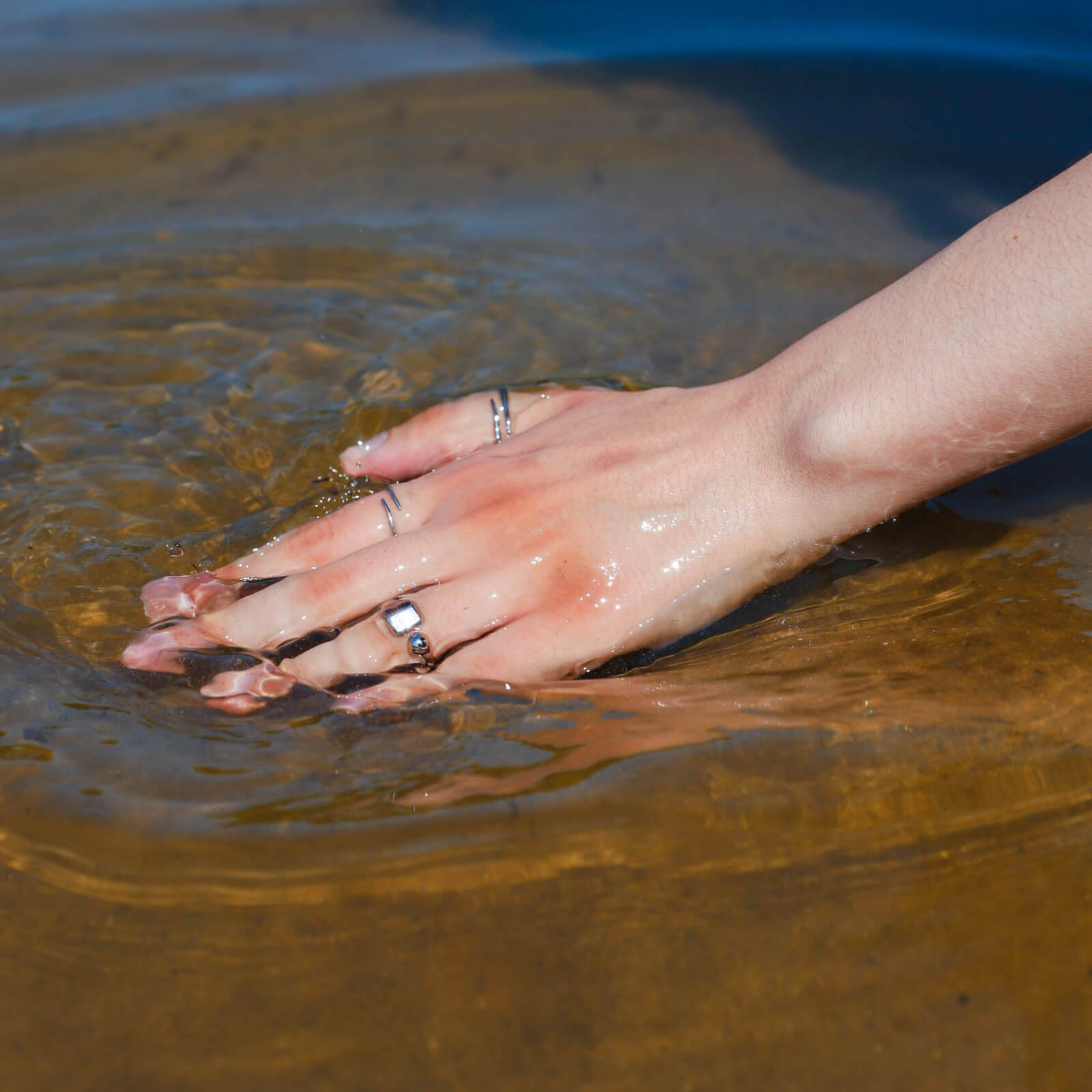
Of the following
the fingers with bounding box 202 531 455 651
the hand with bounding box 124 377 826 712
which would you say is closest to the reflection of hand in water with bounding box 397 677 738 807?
the hand with bounding box 124 377 826 712

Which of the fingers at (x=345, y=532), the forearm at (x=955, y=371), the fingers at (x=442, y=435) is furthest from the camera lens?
the fingers at (x=442, y=435)

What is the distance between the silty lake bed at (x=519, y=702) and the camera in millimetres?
1100

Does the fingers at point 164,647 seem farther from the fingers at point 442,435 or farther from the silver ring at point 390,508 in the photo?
the fingers at point 442,435

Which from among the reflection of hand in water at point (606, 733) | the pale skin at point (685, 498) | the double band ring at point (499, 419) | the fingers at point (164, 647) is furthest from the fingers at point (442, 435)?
the reflection of hand in water at point (606, 733)

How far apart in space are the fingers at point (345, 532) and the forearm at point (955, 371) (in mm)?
675

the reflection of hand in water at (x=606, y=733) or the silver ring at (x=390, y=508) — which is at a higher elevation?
the silver ring at (x=390, y=508)

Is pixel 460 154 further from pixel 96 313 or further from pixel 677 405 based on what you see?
pixel 677 405

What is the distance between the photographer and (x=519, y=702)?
160 cm

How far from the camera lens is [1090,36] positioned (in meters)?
3.47

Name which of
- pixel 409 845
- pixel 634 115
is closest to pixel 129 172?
pixel 634 115

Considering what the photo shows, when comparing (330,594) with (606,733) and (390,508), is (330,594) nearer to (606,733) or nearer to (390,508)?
(390,508)

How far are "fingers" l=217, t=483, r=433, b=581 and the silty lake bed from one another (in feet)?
0.43

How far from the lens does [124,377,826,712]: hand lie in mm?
1752

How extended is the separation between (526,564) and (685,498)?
299 mm
